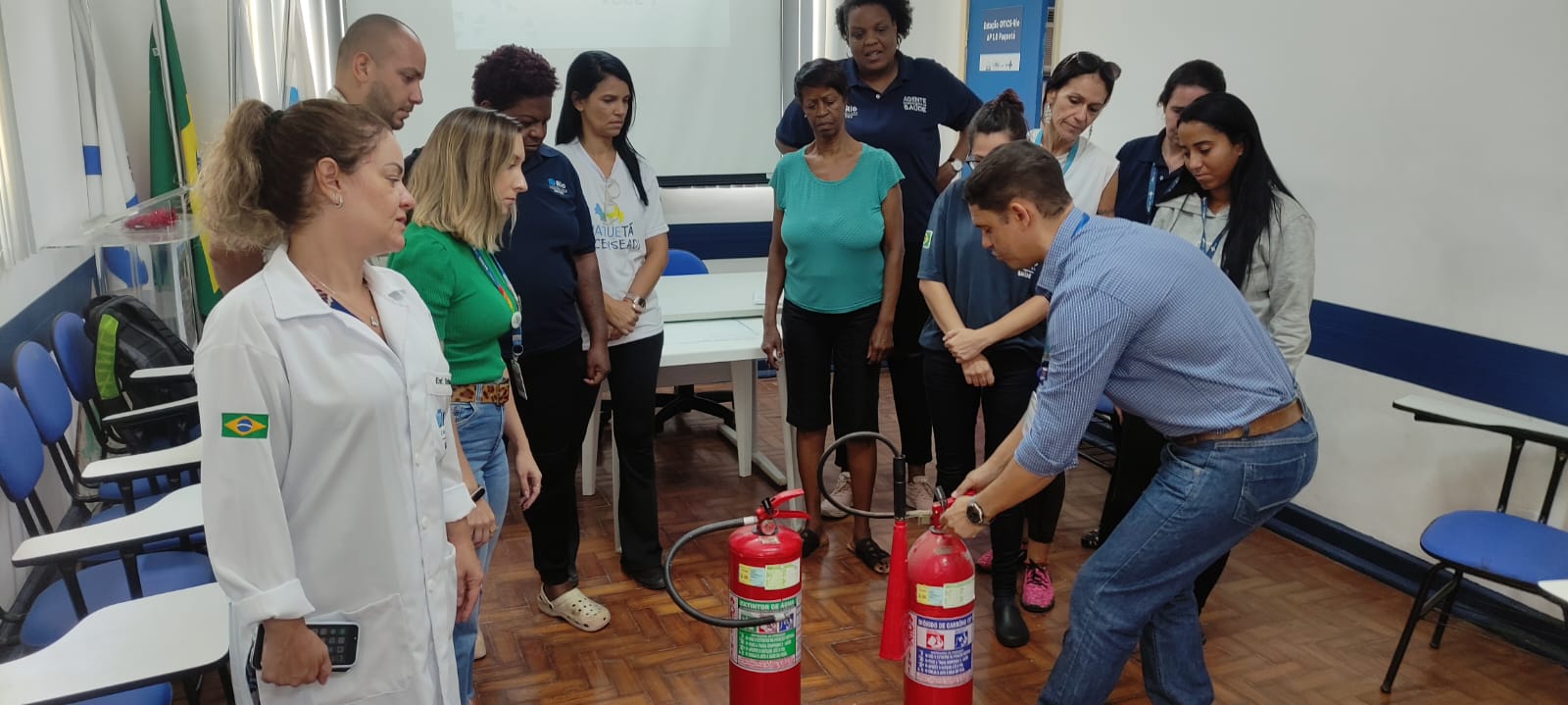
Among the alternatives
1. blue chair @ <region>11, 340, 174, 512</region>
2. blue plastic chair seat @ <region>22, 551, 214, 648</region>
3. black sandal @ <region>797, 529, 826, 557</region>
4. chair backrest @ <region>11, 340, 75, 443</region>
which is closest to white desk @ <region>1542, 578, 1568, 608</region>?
black sandal @ <region>797, 529, 826, 557</region>

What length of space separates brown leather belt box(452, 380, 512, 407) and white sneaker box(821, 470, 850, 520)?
172 cm

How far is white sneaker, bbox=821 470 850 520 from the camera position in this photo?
12.2 feet

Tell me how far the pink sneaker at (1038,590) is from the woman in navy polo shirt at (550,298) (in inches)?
49.2

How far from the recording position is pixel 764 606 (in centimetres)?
219

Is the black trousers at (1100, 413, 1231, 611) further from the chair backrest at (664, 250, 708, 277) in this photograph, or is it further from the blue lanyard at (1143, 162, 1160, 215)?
the chair backrest at (664, 250, 708, 277)

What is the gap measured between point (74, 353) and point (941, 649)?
2574mm

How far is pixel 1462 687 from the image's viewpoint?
2666 mm

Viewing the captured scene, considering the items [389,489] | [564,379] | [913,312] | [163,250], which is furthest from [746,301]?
[389,489]

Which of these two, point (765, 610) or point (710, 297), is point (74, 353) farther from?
point (765, 610)

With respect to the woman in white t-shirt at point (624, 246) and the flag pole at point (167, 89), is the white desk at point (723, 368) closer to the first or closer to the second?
the woman in white t-shirt at point (624, 246)

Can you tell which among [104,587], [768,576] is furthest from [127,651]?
[768,576]

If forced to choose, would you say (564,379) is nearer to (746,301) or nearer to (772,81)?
(746,301)

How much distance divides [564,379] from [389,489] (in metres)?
1.27

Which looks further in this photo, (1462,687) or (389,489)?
(1462,687)
